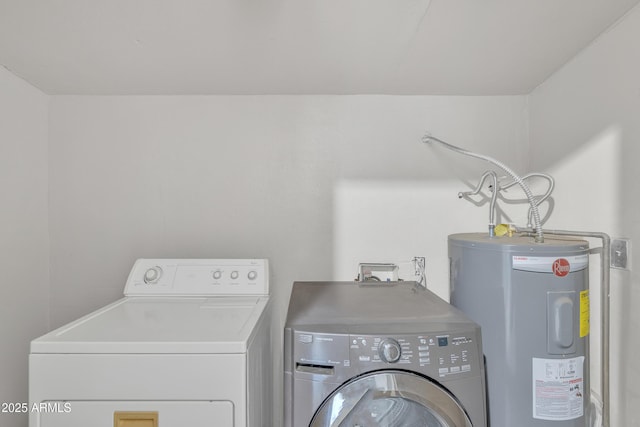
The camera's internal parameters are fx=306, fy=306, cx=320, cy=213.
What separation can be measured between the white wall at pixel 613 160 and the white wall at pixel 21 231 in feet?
8.43

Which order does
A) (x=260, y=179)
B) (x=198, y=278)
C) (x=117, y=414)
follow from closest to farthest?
(x=117, y=414)
(x=198, y=278)
(x=260, y=179)

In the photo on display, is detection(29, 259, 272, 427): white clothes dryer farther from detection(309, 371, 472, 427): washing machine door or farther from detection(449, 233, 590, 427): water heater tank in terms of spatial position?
detection(449, 233, 590, 427): water heater tank

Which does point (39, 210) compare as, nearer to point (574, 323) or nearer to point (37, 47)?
point (37, 47)

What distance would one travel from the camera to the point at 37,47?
125 centimetres

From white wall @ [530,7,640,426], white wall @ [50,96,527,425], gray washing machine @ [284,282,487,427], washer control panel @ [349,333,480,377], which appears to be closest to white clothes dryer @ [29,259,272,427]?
gray washing machine @ [284,282,487,427]

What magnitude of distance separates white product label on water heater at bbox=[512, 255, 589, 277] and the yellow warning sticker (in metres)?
0.10

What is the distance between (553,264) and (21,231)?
2295 millimetres

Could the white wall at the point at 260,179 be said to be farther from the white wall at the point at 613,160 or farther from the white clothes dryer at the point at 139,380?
the white clothes dryer at the point at 139,380

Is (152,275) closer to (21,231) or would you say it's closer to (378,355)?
(21,231)

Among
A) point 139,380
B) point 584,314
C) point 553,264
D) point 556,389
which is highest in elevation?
point 553,264

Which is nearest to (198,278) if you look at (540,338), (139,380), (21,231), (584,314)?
(139,380)

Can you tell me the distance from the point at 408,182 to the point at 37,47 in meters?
1.79

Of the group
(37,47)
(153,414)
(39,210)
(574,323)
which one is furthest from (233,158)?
(574,323)

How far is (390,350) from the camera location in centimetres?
91
